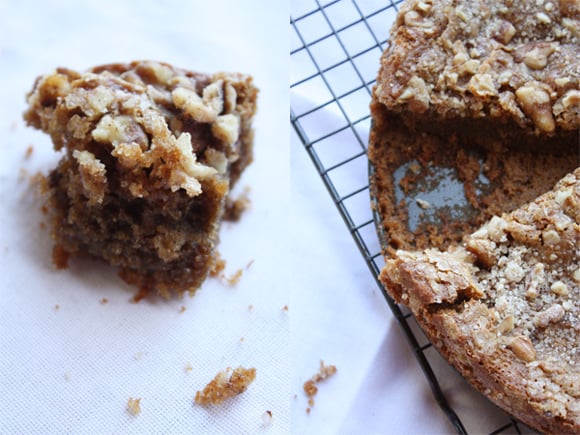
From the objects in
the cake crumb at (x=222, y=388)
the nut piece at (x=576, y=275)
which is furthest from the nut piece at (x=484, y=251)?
the cake crumb at (x=222, y=388)

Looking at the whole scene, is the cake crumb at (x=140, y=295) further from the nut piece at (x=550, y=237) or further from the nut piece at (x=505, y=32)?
the nut piece at (x=505, y=32)

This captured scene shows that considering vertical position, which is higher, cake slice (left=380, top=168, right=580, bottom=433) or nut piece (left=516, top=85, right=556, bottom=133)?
nut piece (left=516, top=85, right=556, bottom=133)

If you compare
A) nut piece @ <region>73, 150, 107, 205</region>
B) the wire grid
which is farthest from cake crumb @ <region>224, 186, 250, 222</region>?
nut piece @ <region>73, 150, 107, 205</region>

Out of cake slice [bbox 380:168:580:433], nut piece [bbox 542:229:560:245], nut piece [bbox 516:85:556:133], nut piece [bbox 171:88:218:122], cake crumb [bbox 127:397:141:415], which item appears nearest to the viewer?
cake slice [bbox 380:168:580:433]

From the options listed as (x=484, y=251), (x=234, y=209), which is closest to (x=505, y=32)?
(x=484, y=251)

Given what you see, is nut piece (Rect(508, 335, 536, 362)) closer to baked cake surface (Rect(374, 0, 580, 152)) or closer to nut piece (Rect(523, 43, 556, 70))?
baked cake surface (Rect(374, 0, 580, 152))

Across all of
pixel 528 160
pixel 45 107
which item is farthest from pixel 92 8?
pixel 528 160

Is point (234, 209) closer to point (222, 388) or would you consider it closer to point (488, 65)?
point (222, 388)
